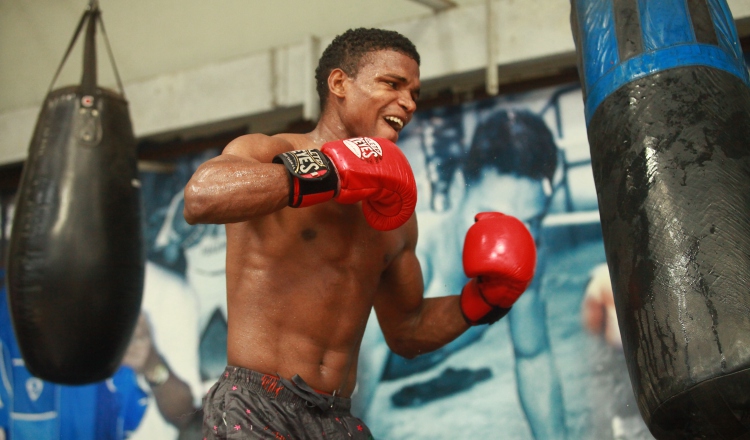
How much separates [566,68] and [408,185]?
2.15 meters

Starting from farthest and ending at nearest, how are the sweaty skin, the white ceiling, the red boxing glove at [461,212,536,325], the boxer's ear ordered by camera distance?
the white ceiling → the boxer's ear → the red boxing glove at [461,212,536,325] → the sweaty skin

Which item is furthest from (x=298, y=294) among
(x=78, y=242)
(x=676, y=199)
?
(x=78, y=242)

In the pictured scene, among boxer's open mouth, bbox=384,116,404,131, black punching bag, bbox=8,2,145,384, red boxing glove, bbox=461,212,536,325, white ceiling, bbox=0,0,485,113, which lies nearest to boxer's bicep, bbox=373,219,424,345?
red boxing glove, bbox=461,212,536,325

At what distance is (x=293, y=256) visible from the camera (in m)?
1.75

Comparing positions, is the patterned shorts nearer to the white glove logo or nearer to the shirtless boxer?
the shirtless boxer

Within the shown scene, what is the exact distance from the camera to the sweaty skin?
1530 mm

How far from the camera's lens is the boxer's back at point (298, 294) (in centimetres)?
172


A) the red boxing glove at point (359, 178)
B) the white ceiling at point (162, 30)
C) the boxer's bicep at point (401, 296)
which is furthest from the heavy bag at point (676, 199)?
the white ceiling at point (162, 30)

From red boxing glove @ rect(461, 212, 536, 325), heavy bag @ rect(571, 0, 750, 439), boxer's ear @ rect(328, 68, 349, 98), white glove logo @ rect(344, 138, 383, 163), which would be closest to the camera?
heavy bag @ rect(571, 0, 750, 439)

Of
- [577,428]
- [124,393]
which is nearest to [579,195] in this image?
[577,428]

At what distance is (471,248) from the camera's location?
80.7 inches

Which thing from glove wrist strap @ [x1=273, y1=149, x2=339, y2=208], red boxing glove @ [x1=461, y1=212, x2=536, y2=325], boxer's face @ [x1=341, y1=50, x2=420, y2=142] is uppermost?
boxer's face @ [x1=341, y1=50, x2=420, y2=142]

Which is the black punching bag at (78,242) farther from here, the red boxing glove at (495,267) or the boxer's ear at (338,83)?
the red boxing glove at (495,267)

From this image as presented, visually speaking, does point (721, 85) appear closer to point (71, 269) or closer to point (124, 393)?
point (71, 269)
